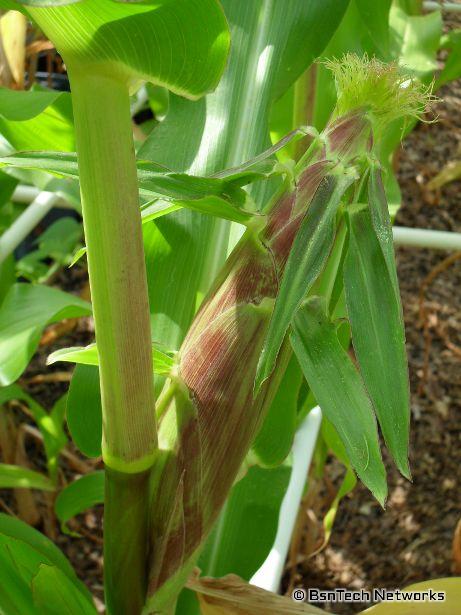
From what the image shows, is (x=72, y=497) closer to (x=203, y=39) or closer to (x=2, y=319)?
(x=2, y=319)

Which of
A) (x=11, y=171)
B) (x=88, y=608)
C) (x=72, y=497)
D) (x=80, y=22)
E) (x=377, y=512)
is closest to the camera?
(x=80, y=22)

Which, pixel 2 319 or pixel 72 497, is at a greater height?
pixel 2 319

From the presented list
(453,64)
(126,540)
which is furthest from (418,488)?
(126,540)

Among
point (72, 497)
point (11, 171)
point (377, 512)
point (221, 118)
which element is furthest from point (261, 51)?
point (377, 512)

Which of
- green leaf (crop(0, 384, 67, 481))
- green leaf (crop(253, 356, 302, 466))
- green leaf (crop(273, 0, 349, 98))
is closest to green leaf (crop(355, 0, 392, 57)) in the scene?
green leaf (crop(273, 0, 349, 98))

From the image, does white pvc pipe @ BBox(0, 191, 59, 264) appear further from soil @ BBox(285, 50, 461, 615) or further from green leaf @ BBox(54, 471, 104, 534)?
soil @ BBox(285, 50, 461, 615)

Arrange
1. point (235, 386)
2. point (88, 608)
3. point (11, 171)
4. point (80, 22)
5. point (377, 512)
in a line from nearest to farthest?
point (80, 22)
point (235, 386)
point (88, 608)
point (11, 171)
point (377, 512)
